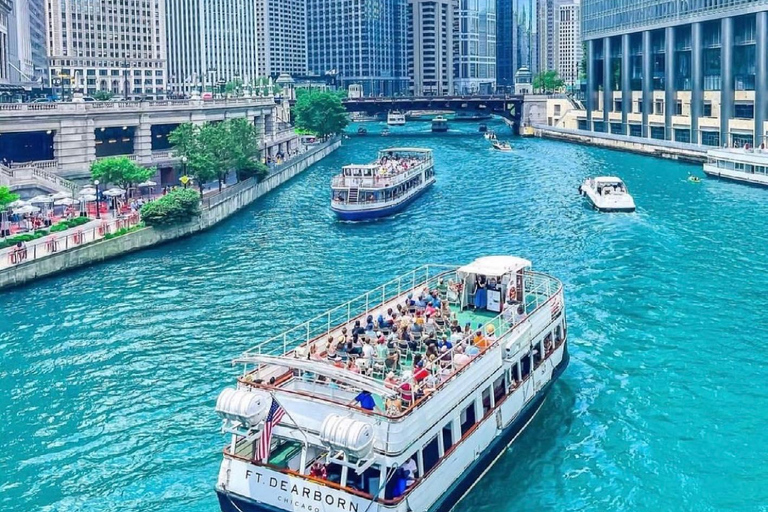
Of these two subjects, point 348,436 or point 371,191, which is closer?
point 348,436

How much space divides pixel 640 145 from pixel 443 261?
304ft

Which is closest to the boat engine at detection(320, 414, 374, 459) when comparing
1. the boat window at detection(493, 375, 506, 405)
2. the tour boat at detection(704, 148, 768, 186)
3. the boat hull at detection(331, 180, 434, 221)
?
the boat window at detection(493, 375, 506, 405)

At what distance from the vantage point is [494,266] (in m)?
40.3

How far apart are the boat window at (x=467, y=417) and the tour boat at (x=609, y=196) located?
63760 millimetres

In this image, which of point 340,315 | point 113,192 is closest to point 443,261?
point 340,315

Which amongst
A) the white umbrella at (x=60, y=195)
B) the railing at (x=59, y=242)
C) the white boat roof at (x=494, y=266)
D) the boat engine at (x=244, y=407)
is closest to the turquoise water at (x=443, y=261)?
the railing at (x=59, y=242)

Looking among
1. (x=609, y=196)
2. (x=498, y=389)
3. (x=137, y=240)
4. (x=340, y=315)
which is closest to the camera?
(x=498, y=389)

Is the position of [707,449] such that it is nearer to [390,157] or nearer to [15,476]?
[15,476]

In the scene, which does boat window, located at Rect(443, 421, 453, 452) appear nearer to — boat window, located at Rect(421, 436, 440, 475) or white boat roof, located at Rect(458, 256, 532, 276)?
boat window, located at Rect(421, 436, 440, 475)

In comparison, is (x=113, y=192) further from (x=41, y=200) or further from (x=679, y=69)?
(x=679, y=69)

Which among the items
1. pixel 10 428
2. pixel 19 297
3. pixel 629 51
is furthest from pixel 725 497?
pixel 629 51

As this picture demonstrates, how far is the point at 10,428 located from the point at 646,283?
41.9 m

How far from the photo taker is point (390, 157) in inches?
4956

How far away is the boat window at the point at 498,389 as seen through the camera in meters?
34.2
